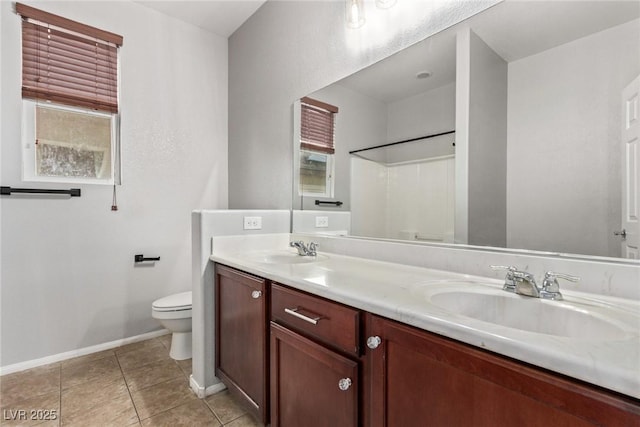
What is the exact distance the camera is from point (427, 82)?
56.2 inches

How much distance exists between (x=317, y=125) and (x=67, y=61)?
6.22 ft

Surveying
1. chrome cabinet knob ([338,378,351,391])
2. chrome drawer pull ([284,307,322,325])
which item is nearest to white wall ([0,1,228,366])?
chrome drawer pull ([284,307,322,325])

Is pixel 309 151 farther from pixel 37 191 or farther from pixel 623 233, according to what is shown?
pixel 37 191

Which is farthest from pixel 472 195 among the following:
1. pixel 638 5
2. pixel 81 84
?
pixel 81 84

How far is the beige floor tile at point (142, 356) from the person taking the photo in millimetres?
2162

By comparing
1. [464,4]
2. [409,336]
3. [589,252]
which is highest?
[464,4]

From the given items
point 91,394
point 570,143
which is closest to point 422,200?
point 570,143

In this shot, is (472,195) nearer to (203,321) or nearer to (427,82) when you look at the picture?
(427,82)

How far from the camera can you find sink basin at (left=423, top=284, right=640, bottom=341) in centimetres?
75

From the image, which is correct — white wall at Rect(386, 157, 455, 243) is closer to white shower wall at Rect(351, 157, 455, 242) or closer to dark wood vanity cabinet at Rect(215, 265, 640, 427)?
white shower wall at Rect(351, 157, 455, 242)

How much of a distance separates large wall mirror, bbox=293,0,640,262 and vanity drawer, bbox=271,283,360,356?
64 cm

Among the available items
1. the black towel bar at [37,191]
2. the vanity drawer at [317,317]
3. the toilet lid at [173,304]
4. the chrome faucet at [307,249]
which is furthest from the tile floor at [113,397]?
the black towel bar at [37,191]

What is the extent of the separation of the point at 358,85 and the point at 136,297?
2392 mm

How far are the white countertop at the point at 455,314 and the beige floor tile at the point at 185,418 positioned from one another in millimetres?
812
